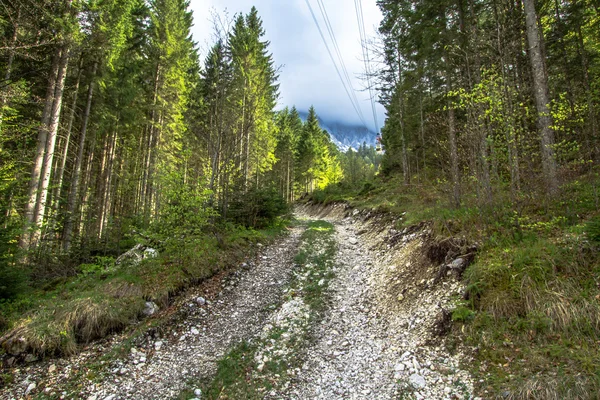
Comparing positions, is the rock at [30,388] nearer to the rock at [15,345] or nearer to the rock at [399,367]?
the rock at [15,345]

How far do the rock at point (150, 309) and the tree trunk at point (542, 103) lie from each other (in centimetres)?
928

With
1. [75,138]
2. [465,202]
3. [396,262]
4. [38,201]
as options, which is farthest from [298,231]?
[75,138]

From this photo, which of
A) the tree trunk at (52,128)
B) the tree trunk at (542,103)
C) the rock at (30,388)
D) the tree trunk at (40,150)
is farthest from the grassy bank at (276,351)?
the tree trunk at (52,128)

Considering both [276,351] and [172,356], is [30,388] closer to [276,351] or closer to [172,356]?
[172,356]

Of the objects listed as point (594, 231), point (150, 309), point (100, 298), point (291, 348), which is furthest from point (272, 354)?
point (594, 231)

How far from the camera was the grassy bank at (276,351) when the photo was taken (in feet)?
12.8

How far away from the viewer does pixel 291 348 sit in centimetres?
480

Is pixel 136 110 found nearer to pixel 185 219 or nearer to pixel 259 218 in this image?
pixel 259 218

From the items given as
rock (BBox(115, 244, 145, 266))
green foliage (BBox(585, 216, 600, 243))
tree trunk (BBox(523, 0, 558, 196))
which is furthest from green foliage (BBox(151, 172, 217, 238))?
tree trunk (BBox(523, 0, 558, 196))

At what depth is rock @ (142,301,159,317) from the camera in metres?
5.80

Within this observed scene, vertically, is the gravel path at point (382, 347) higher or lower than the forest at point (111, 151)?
lower

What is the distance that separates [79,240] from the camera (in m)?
10.5

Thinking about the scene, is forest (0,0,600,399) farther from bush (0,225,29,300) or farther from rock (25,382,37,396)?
rock (25,382,37,396)

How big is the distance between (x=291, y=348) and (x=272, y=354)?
0.36 m
